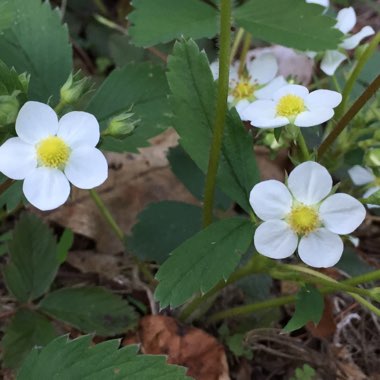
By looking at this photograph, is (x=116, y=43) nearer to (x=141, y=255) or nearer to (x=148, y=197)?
(x=148, y=197)

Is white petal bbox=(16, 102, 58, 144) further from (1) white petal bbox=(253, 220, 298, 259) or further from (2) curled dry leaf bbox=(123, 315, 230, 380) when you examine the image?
(2) curled dry leaf bbox=(123, 315, 230, 380)

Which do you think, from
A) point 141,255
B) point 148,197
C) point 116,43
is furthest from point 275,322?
point 116,43

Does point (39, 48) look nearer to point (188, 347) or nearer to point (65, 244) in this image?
point (65, 244)

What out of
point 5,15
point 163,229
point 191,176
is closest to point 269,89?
point 191,176

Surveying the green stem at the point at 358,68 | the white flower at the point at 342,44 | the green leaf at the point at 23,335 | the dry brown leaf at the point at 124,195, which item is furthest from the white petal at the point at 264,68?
the green leaf at the point at 23,335

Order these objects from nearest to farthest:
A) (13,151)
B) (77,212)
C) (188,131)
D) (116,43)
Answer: (13,151) < (188,131) < (77,212) < (116,43)

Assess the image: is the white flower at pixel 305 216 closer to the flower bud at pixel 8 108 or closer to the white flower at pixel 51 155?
the white flower at pixel 51 155

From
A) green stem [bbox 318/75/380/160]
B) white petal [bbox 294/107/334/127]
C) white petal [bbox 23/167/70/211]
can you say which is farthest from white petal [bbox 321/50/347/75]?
white petal [bbox 23/167/70/211]
